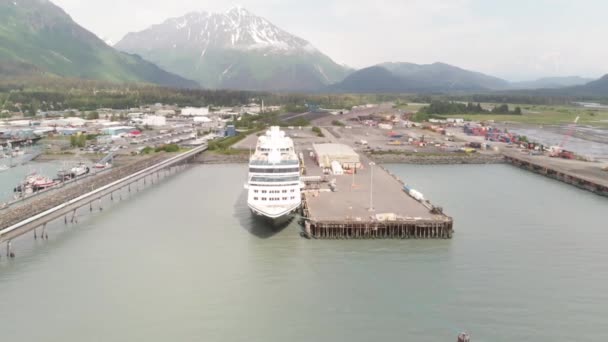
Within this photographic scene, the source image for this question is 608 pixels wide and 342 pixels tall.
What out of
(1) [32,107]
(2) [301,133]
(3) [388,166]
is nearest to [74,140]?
(2) [301,133]

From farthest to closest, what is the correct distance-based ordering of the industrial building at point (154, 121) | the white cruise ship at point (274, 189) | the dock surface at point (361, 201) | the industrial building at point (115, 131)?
the industrial building at point (154, 121) → the industrial building at point (115, 131) → the dock surface at point (361, 201) → the white cruise ship at point (274, 189)

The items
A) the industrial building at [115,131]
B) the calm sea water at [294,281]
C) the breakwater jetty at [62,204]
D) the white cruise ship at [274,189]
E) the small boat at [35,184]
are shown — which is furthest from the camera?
the industrial building at [115,131]

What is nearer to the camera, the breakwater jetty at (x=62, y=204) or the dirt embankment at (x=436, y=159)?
the breakwater jetty at (x=62, y=204)

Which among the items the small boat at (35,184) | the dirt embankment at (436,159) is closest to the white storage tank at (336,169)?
the dirt embankment at (436,159)

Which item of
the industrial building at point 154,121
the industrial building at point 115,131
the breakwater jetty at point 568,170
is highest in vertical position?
the industrial building at point 154,121

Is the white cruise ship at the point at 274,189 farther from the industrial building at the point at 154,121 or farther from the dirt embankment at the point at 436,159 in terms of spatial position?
the industrial building at the point at 154,121

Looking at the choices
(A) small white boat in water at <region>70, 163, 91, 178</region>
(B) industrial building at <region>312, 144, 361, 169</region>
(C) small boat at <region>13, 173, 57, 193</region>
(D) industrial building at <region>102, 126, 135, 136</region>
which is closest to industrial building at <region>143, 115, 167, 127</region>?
(D) industrial building at <region>102, 126, 135, 136</region>

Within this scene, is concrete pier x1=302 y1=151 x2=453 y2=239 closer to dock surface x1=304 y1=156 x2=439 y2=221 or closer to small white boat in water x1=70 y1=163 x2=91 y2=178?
dock surface x1=304 y1=156 x2=439 y2=221

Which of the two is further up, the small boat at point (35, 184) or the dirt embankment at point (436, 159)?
the small boat at point (35, 184)
